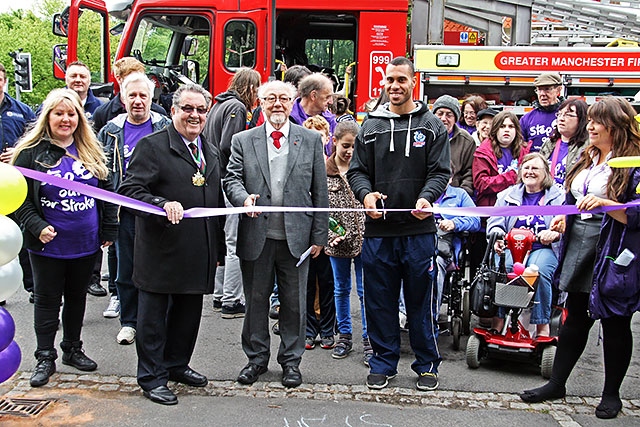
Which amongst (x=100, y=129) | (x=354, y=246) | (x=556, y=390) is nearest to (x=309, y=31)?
(x=100, y=129)

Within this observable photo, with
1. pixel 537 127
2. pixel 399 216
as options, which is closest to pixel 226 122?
pixel 399 216

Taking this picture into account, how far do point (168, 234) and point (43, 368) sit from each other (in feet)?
4.39

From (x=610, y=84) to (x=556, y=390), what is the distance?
5761mm

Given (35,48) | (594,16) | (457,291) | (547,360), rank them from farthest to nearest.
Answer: (35,48)
(594,16)
(457,291)
(547,360)

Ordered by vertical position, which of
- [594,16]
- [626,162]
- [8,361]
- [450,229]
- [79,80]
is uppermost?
[594,16]

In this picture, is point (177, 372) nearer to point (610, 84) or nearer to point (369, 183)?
point (369, 183)

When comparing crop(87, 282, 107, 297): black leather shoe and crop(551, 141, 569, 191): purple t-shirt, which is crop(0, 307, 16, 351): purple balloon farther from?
crop(551, 141, 569, 191): purple t-shirt

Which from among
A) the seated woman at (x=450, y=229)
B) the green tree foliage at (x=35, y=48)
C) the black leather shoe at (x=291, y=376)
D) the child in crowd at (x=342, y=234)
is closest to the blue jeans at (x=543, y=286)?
the seated woman at (x=450, y=229)

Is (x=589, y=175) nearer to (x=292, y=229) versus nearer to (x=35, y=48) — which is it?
(x=292, y=229)

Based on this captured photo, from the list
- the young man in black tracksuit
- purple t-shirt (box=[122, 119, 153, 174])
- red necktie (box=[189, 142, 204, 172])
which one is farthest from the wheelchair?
purple t-shirt (box=[122, 119, 153, 174])

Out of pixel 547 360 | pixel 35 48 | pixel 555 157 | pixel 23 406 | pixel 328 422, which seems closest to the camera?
pixel 328 422

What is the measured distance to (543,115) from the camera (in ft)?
23.0

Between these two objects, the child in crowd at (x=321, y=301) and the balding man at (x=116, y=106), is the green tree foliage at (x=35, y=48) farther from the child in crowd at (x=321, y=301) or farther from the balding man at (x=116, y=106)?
the child in crowd at (x=321, y=301)

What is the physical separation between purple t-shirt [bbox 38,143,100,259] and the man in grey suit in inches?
38.5
